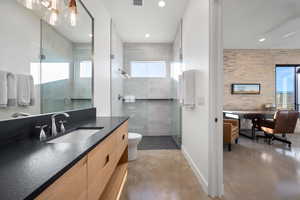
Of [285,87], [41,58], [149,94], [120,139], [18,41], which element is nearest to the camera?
[18,41]

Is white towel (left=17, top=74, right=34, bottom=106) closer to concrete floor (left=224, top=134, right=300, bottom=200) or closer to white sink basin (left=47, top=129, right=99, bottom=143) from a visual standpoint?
white sink basin (left=47, top=129, right=99, bottom=143)

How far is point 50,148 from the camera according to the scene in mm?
950

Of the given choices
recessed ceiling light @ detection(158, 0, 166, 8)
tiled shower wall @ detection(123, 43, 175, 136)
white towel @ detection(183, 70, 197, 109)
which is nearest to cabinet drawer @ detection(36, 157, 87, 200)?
white towel @ detection(183, 70, 197, 109)

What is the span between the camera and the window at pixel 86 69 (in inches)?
90.6

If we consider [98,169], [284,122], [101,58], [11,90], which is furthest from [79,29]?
[284,122]

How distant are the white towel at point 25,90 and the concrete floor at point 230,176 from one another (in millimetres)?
1418

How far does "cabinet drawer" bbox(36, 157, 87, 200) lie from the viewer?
1.91ft

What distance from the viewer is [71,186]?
0.72 m

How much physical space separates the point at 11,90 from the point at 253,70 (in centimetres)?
609

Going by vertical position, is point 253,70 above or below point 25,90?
above

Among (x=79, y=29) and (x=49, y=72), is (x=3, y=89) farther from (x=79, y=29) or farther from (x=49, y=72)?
(x=79, y=29)

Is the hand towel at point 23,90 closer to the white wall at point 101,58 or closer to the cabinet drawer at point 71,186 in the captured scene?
the cabinet drawer at point 71,186

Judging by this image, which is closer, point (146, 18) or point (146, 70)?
point (146, 18)

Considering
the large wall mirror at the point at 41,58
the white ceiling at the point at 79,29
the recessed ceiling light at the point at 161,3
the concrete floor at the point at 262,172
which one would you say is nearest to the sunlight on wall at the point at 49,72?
the large wall mirror at the point at 41,58
